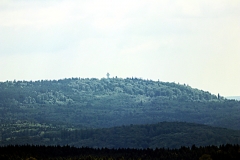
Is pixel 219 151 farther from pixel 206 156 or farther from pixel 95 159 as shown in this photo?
pixel 95 159

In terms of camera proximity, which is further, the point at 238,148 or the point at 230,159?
the point at 238,148

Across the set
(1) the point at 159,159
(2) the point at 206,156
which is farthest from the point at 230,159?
(1) the point at 159,159

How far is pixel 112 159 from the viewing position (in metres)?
198

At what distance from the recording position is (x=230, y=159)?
180000 mm

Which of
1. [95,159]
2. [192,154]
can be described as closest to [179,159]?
[192,154]

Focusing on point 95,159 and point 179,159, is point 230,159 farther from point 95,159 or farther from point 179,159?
point 95,159

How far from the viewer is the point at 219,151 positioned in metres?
195

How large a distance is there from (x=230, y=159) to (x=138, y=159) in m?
28.4

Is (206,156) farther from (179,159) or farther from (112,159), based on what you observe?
(112,159)

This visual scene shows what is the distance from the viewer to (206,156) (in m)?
189

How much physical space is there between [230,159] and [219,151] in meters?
15.0

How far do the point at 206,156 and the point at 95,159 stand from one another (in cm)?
2854

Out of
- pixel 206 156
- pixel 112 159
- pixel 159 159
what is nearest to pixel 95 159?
pixel 112 159

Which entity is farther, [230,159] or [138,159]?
[138,159]
